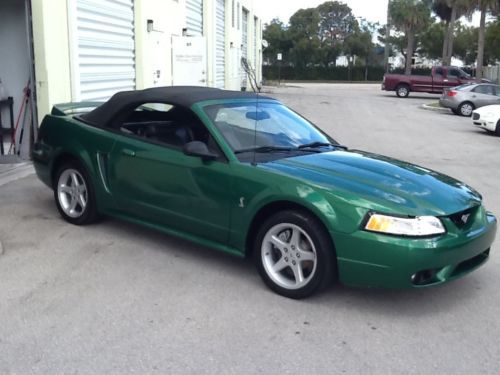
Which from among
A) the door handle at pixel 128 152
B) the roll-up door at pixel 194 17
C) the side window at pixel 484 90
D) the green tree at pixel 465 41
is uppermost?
the green tree at pixel 465 41

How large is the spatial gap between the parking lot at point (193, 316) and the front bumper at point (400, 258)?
0.30 metres

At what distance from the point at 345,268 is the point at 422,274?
53 cm

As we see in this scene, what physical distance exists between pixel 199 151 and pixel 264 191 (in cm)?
69

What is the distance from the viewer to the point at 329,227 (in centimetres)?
430

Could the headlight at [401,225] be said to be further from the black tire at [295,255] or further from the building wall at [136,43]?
the building wall at [136,43]

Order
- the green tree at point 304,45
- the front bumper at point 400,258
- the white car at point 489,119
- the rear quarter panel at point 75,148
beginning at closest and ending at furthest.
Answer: the front bumper at point 400,258
the rear quarter panel at point 75,148
the white car at point 489,119
the green tree at point 304,45

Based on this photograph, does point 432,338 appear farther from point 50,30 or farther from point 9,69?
point 9,69

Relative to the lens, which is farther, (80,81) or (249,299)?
(80,81)

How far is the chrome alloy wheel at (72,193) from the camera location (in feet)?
20.4

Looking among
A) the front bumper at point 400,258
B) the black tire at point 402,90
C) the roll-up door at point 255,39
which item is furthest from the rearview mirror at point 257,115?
the roll-up door at point 255,39

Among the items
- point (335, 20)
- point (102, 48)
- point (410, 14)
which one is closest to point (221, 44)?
point (102, 48)

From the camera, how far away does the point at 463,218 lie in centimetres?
456

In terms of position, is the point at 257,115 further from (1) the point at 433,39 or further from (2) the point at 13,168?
(1) the point at 433,39

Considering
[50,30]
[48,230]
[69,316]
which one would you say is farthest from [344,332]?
[50,30]
